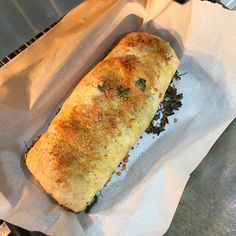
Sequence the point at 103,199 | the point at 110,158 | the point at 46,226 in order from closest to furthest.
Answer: the point at 46,226 → the point at 110,158 → the point at 103,199

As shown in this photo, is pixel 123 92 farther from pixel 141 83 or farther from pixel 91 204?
pixel 91 204

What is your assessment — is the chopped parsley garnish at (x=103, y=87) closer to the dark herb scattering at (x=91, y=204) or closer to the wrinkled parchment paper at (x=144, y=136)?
the wrinkled parchment paper at (x=144, y=136)

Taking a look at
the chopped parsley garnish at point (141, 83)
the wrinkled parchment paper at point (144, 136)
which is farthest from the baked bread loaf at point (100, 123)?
the wrinkled parchment paper at point (144, 136)

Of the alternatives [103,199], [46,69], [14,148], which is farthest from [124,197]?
[46,69]

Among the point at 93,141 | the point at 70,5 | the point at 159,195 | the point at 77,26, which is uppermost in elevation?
the point at 70,5

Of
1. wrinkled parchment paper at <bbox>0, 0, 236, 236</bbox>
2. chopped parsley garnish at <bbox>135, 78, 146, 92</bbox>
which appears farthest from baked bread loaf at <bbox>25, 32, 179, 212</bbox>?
wrinkled parchment paper at <bbox>0, 0, 236, 236</bbox>

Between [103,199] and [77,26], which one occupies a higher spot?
[77,26]

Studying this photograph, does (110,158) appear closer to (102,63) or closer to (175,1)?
(102,63)
